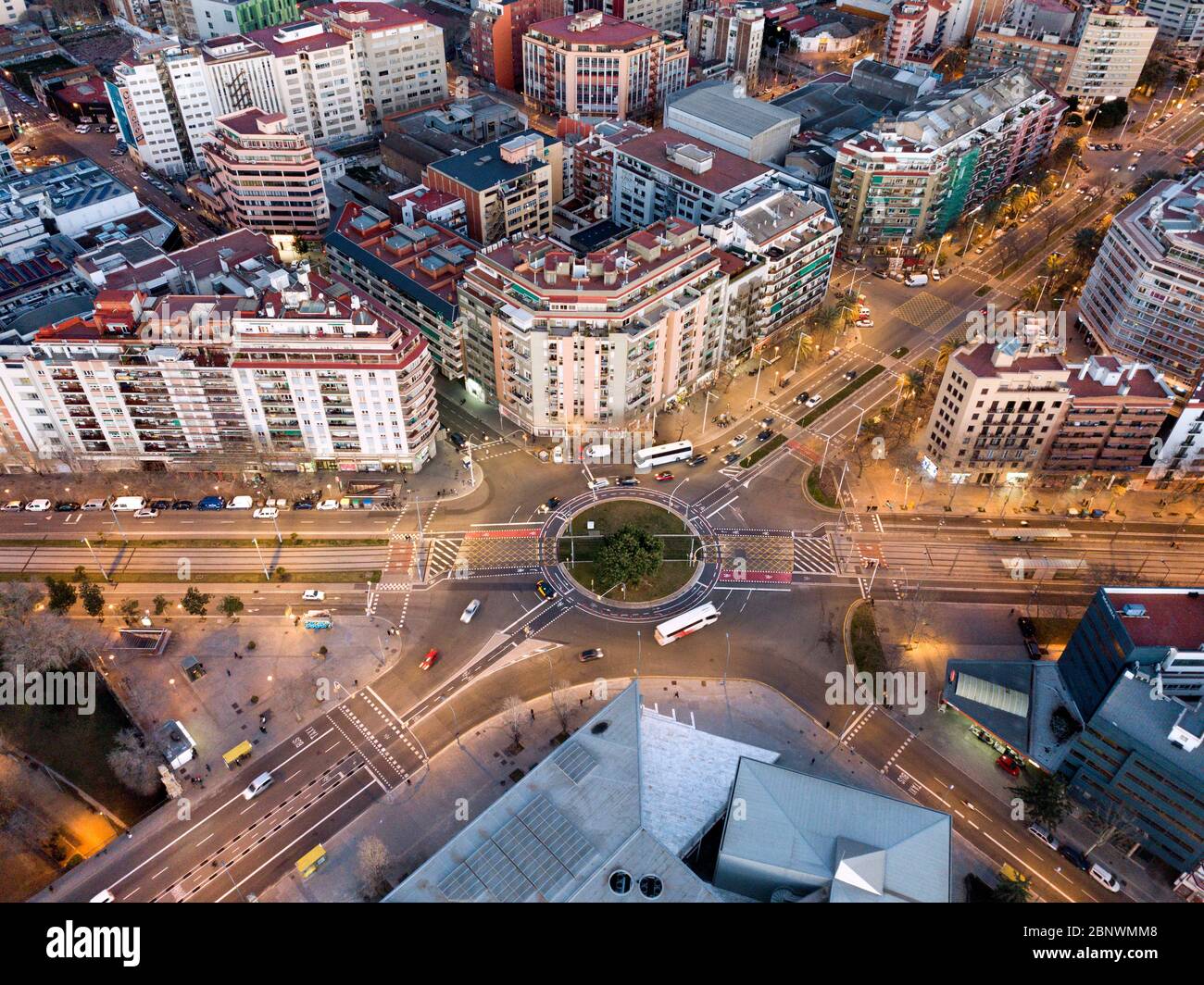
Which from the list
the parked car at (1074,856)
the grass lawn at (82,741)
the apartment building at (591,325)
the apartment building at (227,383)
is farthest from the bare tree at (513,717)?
the parked car at (1074,856)

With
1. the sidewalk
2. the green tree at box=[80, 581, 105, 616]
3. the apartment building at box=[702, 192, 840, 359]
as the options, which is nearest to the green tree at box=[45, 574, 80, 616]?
the green tree at box=[80, 581, 105, 616]

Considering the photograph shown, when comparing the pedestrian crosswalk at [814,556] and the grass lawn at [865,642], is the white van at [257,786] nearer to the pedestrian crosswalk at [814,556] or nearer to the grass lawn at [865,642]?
the grass lawn at [865,642]

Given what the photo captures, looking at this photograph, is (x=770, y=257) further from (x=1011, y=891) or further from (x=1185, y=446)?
(x=1011, y=891)

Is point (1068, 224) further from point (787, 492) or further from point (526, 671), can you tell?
point (526, 671)

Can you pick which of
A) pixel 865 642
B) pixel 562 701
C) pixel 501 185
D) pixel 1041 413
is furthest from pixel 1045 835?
pixel 501 185

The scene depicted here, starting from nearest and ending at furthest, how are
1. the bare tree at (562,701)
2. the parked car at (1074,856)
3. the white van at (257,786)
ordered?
1. the parked car at (1074,856)
2. the white van at (257,786)
3. the bare tree at (562,701)
